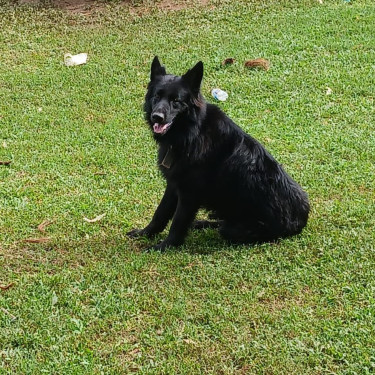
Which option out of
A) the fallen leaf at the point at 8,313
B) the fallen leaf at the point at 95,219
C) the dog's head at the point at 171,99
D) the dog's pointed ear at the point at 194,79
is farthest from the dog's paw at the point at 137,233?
the fallen leaf at the point at 8,313

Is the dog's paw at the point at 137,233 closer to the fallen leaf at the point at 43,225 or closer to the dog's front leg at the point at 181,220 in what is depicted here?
the dog's front leg at the point at 181,220

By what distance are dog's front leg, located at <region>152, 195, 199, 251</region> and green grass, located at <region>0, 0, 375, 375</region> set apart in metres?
0.17

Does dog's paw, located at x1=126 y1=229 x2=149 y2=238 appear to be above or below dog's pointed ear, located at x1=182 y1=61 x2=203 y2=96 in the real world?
below

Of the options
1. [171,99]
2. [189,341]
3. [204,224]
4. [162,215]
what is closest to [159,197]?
[204,224]

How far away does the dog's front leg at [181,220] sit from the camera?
4969mm

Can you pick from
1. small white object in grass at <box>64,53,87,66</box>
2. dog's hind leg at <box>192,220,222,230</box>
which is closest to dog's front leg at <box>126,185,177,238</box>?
dog's hind leg at <box>192,220,222,230</box>

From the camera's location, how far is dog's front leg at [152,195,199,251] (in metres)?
4.97

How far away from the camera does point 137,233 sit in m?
5.33

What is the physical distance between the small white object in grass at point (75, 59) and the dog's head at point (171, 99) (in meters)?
4.98

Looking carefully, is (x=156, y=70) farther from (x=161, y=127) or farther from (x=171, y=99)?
(x=161, y=127)

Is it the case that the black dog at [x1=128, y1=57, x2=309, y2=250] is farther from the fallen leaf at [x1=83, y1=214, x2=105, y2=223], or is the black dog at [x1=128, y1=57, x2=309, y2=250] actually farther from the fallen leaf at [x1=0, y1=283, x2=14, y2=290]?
the fallen leaf at [x1=0, y1=283, x2=14, y2=290]

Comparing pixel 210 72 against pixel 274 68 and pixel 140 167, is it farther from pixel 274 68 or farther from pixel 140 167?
pixel 140 167

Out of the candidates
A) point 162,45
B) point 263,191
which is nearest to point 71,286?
point 263,191

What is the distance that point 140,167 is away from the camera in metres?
6.58
